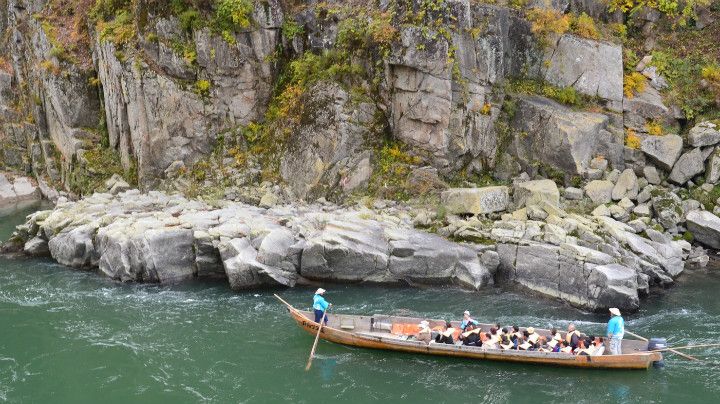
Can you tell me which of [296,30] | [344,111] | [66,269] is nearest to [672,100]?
[344,111]

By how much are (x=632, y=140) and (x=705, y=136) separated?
11.3 ft

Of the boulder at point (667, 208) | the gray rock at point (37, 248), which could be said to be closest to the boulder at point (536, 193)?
the boulder at point (667, 208)

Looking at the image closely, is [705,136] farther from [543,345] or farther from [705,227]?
[543,345]

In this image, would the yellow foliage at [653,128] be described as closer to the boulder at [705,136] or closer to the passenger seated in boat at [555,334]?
the boulder at [705,136]

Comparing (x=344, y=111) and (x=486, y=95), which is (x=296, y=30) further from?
(x=486, y=95)

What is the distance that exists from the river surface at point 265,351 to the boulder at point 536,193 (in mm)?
5550

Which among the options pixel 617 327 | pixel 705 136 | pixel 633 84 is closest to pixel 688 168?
pixel 705 136

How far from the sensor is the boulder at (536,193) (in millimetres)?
29312

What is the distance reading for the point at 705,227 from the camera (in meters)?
28.6

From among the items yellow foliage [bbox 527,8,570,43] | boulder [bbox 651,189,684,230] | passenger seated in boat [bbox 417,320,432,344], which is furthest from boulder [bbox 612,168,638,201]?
passenger seated in boat [bbox 417,320,432,344]

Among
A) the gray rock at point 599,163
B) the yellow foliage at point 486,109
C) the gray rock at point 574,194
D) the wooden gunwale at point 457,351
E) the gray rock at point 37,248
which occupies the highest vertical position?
the yellow foliage at point 486,109

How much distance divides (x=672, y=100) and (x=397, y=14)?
1578 centimetres

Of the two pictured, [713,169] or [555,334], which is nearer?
[555,334]

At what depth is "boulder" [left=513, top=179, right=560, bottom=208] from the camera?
96.2 ft
